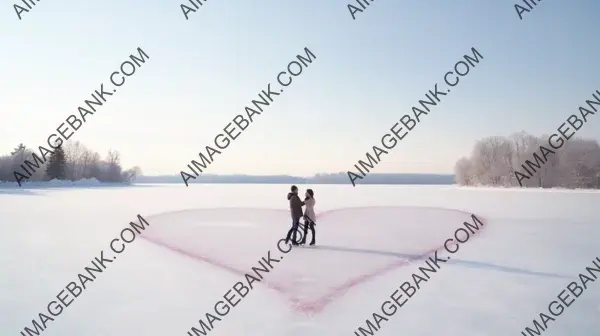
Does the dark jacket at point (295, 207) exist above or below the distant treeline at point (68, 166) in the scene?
above

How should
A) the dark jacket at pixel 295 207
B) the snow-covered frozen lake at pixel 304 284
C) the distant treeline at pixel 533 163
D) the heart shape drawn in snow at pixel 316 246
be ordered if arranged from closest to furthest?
the snow-covered frozen lake at pixel 304 284 → the heart shape drawn in snow at pixel 316 246 → the dark jacket at pixel 295 207 → the distant treeline at pixel 533 163

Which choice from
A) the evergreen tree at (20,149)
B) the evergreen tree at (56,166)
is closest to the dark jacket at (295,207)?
the evergreen tree at (56,166)

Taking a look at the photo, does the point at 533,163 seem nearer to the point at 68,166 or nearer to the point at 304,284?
the point at 304,284

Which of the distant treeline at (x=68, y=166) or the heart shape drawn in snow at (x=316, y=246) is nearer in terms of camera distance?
the heart shape drawn in snow at (x=316, y=246)

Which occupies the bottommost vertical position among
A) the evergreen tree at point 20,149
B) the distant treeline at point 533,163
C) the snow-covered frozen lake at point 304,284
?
the evergreen tree at point 20,149

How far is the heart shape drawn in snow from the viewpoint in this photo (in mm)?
5246

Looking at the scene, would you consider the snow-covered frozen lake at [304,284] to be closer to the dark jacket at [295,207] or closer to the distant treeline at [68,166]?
the dark jacket at [295,207]

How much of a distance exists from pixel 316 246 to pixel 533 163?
4843cm

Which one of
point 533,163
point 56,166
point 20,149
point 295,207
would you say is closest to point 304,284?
point 295,207

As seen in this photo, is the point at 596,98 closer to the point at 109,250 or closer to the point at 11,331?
the point at 109,250

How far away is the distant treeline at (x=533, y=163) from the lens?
4772cm

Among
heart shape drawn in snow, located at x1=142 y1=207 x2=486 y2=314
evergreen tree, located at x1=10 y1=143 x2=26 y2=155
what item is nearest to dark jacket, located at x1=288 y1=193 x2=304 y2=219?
heart shape drawn in snow, located at x1=142 y1=207 x2=486 y2=314

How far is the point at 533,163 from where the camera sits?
4622 centimetres

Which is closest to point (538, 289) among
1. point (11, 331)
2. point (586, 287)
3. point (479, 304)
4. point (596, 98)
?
point (586, 287)
